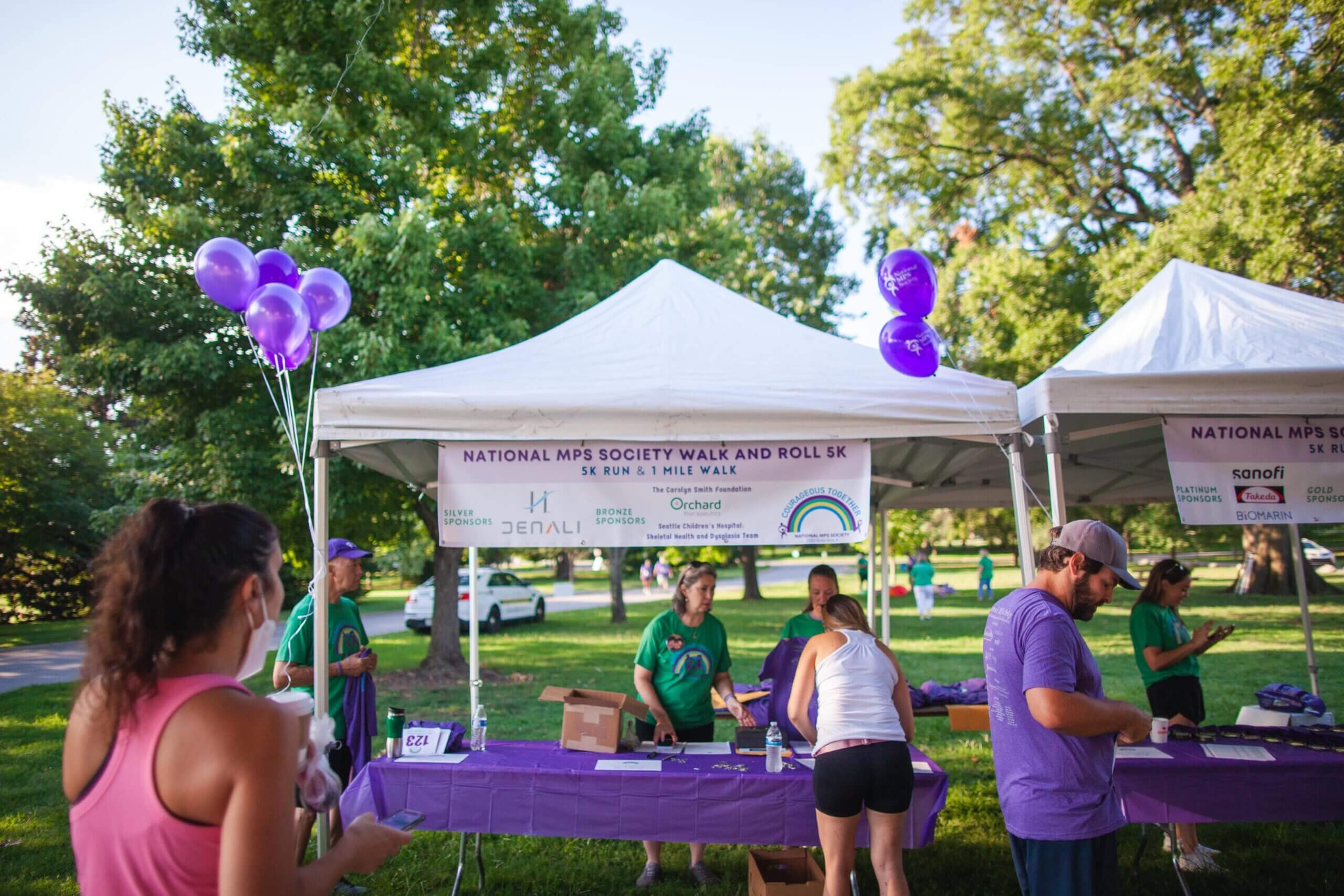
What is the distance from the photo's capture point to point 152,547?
1363mm

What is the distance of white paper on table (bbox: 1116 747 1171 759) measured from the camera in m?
4.11

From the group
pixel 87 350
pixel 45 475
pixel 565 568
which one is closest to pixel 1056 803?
pixel 87 350

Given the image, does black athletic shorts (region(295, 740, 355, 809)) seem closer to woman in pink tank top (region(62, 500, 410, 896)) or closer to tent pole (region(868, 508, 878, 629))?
woman in pink tank top (region(62, 500, 410, 896))

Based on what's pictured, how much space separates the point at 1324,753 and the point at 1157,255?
1289 centimetres

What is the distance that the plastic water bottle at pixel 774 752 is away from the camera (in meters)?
4.09

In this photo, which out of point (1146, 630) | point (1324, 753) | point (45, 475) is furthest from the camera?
point (45, 475)

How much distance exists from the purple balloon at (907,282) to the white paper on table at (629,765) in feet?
8.60

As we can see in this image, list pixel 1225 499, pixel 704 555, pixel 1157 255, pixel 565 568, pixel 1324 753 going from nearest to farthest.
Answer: pixel 1324 753 → pixel 1225 499 → pixel 1157 255 → pixel 704 555 → pixel 565 568

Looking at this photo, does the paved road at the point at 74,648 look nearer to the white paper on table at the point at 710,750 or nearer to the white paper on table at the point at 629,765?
the white paper on table at the point at 629,765

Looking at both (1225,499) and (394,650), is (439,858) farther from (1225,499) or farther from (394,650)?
(394,650)

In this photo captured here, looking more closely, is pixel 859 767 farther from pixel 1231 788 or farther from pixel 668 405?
pixel 1231 788

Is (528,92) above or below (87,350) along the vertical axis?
above

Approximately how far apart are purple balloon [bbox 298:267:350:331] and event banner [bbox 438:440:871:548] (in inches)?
37.1

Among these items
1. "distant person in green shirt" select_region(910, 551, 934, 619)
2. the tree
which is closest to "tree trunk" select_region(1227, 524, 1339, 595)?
"distant person in green shirt" select_region(910, 551, 934, 619)
